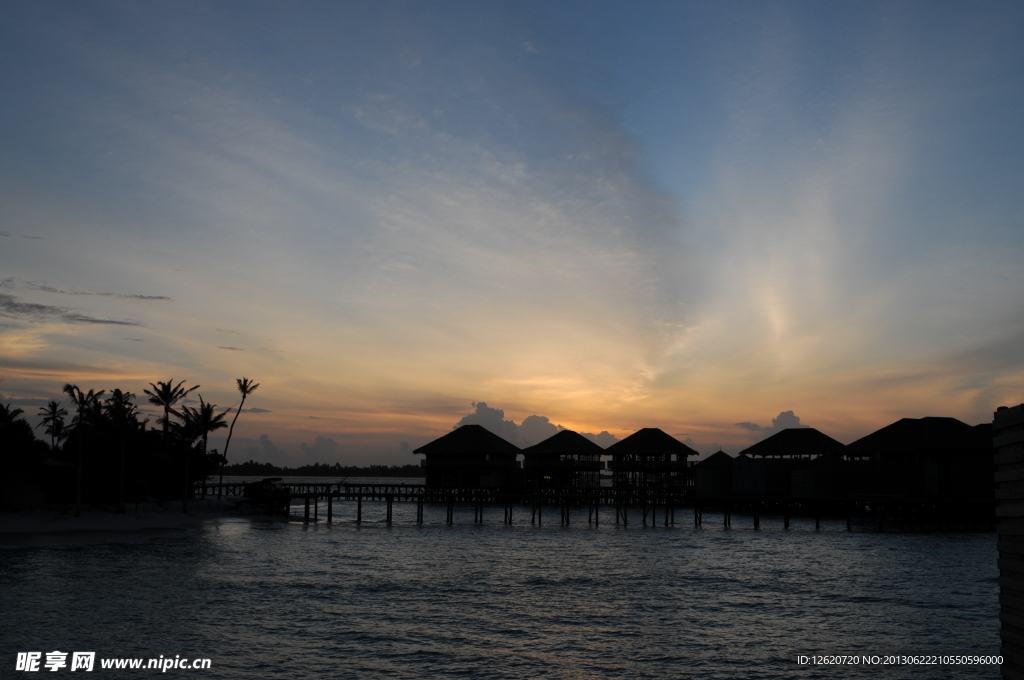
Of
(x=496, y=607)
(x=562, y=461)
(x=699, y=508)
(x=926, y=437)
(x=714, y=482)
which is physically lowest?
(x=699, y=508)

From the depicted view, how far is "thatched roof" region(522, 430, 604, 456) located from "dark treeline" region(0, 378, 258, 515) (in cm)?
4078

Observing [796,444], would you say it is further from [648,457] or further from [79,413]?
[79,413]

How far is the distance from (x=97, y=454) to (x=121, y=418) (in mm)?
6128

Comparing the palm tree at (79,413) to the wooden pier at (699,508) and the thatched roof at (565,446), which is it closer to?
the wooden pier at (699,508)

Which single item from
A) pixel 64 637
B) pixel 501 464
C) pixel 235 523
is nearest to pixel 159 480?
pixel 235 523

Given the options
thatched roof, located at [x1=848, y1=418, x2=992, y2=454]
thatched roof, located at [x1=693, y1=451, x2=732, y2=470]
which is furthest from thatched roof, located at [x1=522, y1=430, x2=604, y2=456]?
thatched roof, located at [x1=848, y1=418, x2=992, y2=454]

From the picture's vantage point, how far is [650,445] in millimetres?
88812

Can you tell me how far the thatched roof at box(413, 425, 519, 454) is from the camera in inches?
3499

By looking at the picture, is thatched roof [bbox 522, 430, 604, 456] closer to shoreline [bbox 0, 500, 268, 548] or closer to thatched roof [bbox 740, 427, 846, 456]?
Answer: thatched roof [bbox 740, 427, 846, 456]

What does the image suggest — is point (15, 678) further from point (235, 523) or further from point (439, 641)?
point (235, 523)

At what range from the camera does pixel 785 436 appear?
Answer: 292 feet

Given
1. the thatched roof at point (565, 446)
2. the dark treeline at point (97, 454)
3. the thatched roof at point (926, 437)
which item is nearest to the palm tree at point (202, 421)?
the dark treeline at point (97, 454)

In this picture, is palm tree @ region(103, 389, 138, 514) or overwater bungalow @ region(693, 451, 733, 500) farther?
overwater bungalow @ region(693, 451, 733, 500)

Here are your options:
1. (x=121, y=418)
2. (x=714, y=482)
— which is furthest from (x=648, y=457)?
(x=121, y=418)
